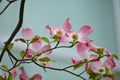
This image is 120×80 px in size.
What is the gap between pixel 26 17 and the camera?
152 centimetres

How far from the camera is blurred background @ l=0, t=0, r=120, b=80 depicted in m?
1.45

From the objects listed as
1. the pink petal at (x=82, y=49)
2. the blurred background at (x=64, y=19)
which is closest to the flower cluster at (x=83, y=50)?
the pink petal at (x=82, y=49)

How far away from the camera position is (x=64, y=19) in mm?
1681

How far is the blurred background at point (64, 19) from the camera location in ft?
4.76

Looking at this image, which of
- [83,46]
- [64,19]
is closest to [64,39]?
[83,46]

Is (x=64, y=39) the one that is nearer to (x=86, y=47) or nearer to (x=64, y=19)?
(x=86, y=47)

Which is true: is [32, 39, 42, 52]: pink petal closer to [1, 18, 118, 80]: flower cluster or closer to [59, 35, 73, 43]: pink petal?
[1, 18, 118, 80]: flower cluster

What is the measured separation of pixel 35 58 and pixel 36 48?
5 cm

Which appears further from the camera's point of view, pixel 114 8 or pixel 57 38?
pixel 114 8

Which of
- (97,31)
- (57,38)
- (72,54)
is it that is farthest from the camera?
(97,31)

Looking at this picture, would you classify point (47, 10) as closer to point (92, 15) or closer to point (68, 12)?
point (68, 12)

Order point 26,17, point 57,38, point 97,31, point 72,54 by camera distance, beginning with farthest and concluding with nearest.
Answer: point 97,31, point 72,54, point 26,17, point 57,38

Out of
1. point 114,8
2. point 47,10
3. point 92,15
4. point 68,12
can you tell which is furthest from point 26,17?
point 114,8

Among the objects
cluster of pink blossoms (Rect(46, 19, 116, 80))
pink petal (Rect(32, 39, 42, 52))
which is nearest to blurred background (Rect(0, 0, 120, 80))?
pink petal (Rect(32, 39, 42, 52))
